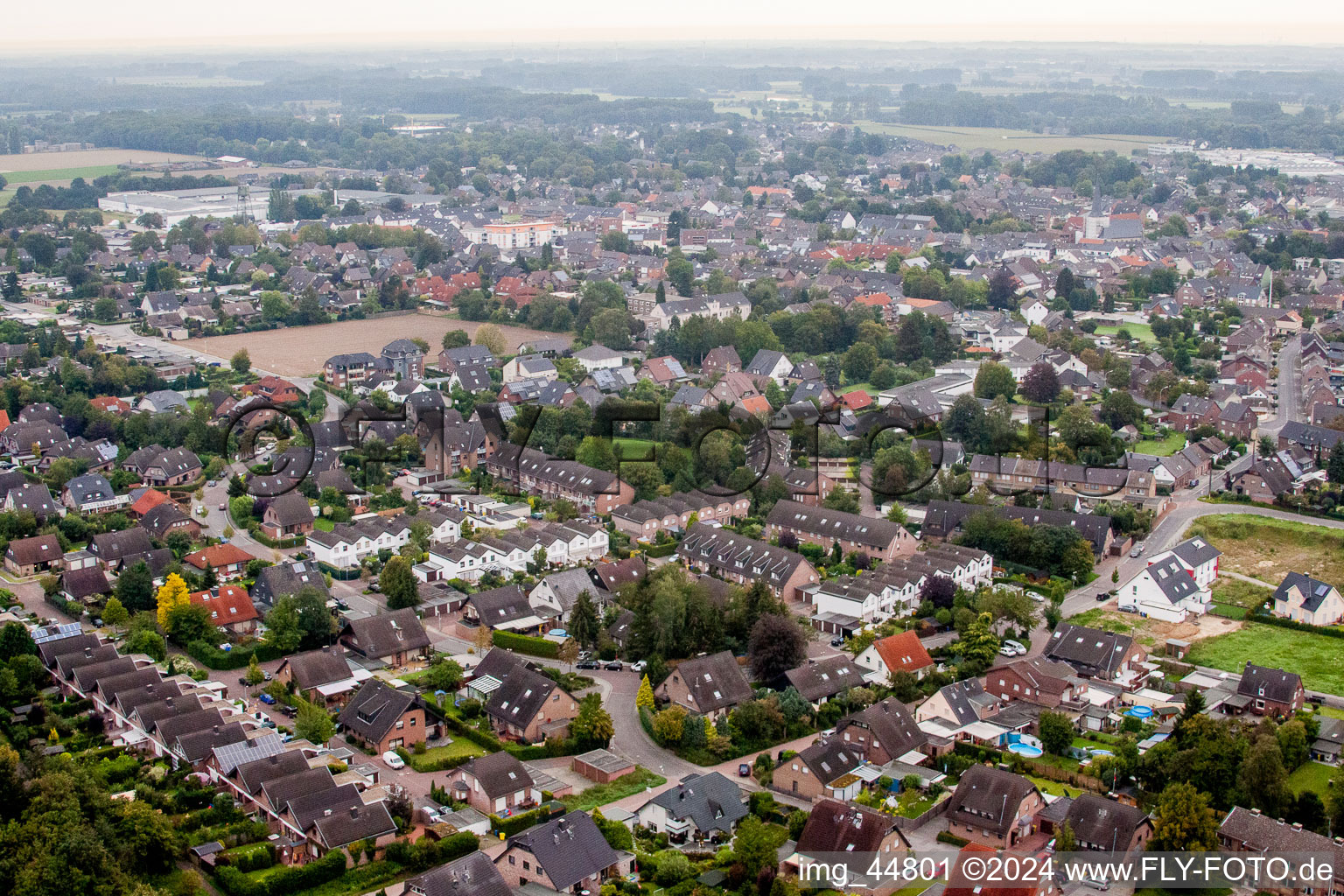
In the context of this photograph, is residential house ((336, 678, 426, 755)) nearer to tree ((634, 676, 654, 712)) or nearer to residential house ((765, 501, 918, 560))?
tree ((634, 676, 654, 712))

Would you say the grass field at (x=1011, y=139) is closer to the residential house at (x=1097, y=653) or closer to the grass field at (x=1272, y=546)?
the grass field at (x=1272, y=546)

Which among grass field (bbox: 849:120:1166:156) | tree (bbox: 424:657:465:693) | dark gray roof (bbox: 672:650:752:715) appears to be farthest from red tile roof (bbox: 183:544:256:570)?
grass field (bbox: 849:120:1166:156)

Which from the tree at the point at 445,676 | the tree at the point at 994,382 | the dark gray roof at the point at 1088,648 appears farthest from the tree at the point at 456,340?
the dark gray roof at the point at 1088,648

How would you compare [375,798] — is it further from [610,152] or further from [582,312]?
[610,152]

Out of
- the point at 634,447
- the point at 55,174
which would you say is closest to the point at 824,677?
the point at 634,447

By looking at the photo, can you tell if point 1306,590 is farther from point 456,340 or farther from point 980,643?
point 456,340
